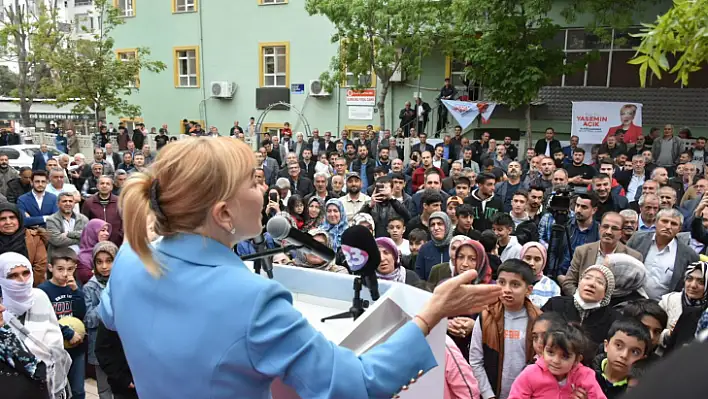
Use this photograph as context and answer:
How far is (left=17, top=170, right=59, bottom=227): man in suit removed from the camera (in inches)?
295

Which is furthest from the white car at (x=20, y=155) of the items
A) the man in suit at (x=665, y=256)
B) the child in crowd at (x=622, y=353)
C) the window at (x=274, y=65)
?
the child in crowd at (x=622, y=353)

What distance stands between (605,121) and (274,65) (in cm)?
1250

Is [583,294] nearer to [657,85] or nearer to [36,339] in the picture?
[36,339]

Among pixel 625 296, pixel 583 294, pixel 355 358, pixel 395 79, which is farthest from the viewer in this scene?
pixel 395 79

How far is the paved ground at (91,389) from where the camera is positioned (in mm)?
5121

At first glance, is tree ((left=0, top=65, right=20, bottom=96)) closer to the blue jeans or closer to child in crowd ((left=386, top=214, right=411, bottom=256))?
child in crowd ((left=386, top=214, right=411, bottom=256))

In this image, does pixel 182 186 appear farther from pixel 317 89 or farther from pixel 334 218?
pixel 317 89

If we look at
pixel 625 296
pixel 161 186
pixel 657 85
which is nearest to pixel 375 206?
pixel 625 296

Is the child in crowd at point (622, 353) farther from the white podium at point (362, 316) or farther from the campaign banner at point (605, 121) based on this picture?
the campaign banner at point (605, 121)

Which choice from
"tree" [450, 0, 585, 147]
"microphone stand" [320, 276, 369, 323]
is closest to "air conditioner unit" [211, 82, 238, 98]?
"tree" [450, 0, 585, 147]

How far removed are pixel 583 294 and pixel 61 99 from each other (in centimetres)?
2001

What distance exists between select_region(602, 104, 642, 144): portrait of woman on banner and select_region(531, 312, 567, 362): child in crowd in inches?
494

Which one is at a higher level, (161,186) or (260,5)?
(260,5)

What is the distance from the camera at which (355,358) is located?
132 centimetres
